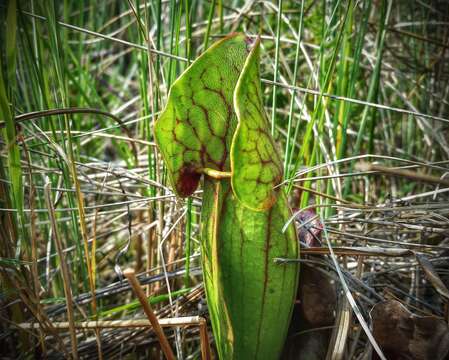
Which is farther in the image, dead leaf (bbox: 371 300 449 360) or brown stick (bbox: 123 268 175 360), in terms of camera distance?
dead leaf (bbox: 371 300 449 360)

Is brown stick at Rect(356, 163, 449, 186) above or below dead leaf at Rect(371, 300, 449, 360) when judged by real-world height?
above

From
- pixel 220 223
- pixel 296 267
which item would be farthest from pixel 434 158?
pixel 220 223

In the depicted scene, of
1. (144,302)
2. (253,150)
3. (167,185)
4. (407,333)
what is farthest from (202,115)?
(407,333)

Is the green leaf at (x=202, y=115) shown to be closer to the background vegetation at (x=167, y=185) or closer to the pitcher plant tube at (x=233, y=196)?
the pitcher plant tube at (x=233, y=196)

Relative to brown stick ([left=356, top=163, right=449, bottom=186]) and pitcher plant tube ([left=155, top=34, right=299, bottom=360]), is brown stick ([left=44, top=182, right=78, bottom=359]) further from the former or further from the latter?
brown stick ([left=356, top=163, right=449, bottom=186])

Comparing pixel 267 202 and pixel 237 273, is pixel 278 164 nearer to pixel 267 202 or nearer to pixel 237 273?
pixel 267 202


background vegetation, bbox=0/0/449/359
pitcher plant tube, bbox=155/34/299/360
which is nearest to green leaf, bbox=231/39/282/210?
pitcher plant tube, bbox=155/34/299/360

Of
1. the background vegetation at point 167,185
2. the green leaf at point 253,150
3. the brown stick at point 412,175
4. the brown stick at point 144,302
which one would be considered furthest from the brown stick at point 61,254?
the brown stick at point 412,175

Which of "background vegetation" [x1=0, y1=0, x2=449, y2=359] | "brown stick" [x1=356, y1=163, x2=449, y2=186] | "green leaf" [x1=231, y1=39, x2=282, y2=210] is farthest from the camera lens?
"background vegetation" [x1=0, y1=0, x2=449, y2=359]
